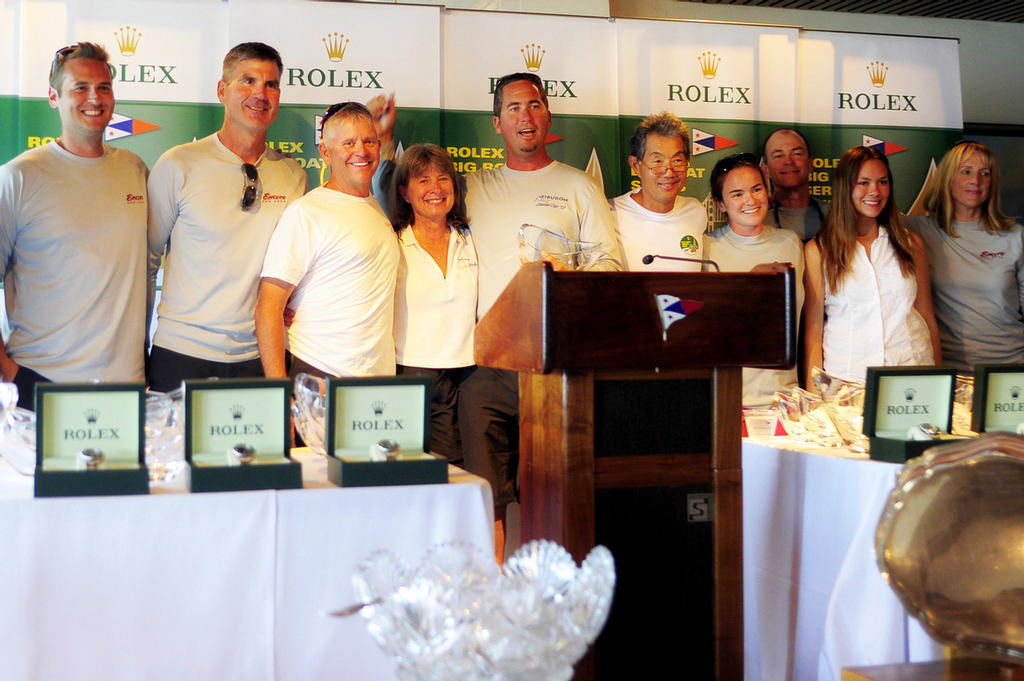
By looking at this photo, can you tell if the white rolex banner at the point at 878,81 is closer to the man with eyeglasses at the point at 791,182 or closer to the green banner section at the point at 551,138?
the green banner section at the point at 551,138

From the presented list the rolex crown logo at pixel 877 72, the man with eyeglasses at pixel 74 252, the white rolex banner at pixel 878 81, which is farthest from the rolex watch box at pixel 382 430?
the rolex crown logo at pixel 877 72

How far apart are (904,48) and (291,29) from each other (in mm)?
2759

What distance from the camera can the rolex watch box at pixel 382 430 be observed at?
1.72m

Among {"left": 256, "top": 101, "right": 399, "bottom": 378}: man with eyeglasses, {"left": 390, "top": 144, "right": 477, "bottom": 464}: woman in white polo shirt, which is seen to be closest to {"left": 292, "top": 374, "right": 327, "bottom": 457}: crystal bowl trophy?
{"left": 256, "top": 101, "right": 399, "bottom": 378}: man with eyeglasses

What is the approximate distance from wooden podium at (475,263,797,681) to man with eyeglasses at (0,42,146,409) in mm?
2096

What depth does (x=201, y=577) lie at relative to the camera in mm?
1602

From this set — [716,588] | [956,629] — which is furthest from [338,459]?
[956,629]

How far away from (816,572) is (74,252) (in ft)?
8.59

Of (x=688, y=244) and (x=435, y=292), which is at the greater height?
(x=688, y=244)

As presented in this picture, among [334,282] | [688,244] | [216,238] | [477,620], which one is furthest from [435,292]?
[477,620]

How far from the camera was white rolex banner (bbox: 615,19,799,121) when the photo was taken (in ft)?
13.5

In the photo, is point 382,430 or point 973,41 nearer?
point 382,430

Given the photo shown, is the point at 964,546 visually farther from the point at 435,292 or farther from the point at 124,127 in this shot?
the point at 124,127

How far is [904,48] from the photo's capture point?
4.43 meters
